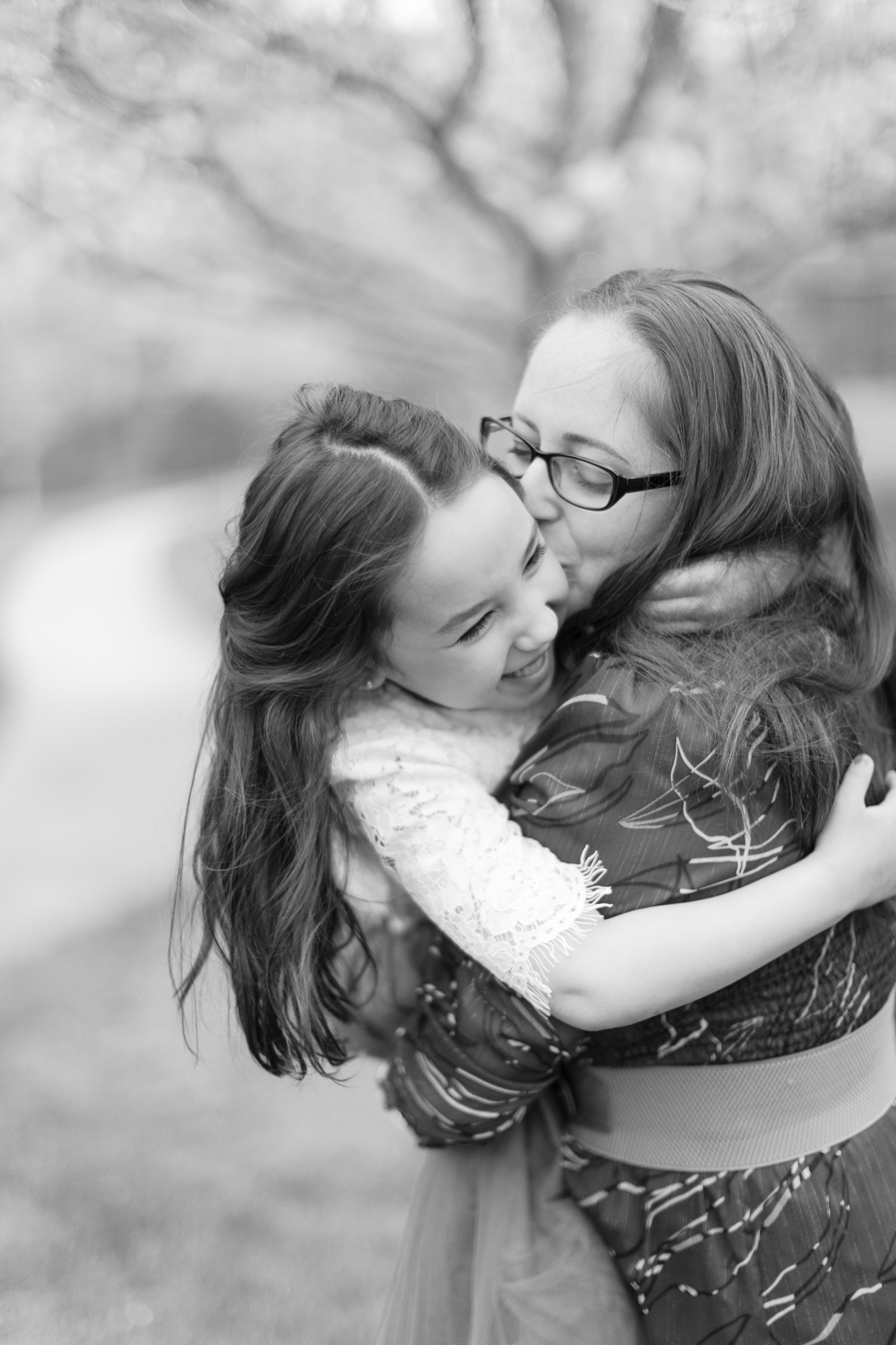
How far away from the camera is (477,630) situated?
1452 millimetres

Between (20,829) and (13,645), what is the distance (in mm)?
3672

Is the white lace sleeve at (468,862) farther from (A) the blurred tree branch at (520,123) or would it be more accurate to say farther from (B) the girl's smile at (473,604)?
(A) the blurred tree branch at (520,123)

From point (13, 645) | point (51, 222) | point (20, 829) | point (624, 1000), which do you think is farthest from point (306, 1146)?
point (13, 645)

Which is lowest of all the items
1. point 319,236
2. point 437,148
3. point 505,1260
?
point 505,1260

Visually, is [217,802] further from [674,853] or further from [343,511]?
[674,853]

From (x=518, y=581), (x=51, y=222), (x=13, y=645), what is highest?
(x=51, y=222)

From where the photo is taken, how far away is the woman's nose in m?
1.58

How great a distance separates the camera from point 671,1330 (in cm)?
144

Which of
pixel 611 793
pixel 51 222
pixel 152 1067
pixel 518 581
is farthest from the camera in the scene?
pixel 152 1067

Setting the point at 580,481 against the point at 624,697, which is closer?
the point at 624,697

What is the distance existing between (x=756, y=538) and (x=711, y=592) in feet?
0.31

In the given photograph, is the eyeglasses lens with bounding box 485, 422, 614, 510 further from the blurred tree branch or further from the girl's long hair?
the blurred tree branch

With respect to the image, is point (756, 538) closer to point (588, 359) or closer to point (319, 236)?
point (588, 359)


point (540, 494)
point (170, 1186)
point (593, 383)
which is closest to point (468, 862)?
point (540, 494)
